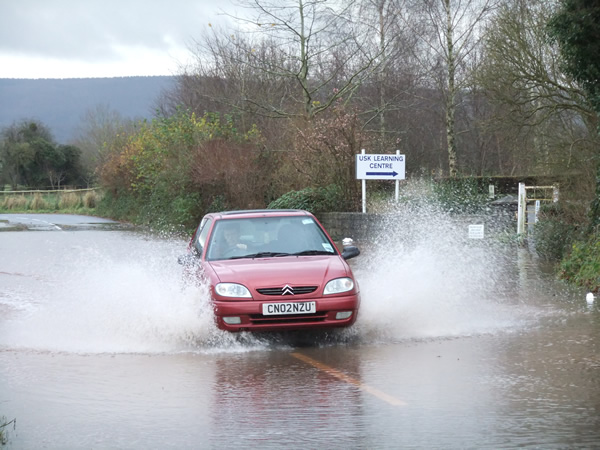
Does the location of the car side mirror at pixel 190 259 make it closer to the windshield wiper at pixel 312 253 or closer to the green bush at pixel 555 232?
the windshield wiper at pixel 312 253

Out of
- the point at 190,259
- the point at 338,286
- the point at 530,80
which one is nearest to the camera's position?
the point at 338,286

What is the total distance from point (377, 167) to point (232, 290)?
62.7 ft

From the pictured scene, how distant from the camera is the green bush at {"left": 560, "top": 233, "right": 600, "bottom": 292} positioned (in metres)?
15.1

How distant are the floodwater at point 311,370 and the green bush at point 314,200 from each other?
14323 millimetres

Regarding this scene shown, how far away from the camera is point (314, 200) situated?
30062 millimetres

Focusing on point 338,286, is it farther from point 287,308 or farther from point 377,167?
point 377,167

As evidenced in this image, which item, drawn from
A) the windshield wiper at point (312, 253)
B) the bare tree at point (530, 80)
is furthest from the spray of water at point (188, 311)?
the bare tree at point (530, 80)

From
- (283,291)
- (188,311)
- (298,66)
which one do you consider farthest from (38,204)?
(283,291)

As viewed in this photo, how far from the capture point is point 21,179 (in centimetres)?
9875

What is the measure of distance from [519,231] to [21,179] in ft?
267

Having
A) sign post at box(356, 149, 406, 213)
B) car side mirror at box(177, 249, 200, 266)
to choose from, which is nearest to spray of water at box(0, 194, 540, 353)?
car side mirror at box(177, 249, 200, 266)

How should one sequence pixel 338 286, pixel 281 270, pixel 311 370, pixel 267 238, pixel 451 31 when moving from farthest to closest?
1. pixel 451 31
2. pixel 267 238
3. pixel 281 270
4. pixel 338 286
5. pixel 311 370

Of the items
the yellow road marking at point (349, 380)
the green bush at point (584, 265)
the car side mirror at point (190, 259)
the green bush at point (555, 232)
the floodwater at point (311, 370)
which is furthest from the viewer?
Answer: the green bush at point (555, 232)

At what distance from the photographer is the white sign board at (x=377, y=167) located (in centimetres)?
2830
